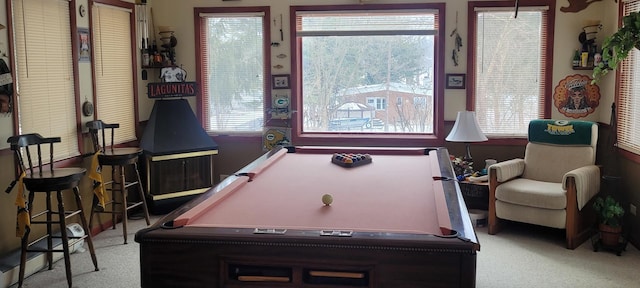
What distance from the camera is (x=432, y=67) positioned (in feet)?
19.9

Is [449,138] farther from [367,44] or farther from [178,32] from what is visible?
[178,32]

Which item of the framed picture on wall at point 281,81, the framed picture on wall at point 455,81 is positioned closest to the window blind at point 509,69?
the framed picture on wall at point 455,81

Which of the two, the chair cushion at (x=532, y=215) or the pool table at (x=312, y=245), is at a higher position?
the pool table at (x=312, y=245)

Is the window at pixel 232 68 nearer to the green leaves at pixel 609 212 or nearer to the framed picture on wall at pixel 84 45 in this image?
the framed picture on wall at pixel 84 45

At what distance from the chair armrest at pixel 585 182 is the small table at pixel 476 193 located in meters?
0.82

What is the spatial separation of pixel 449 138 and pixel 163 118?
290cm

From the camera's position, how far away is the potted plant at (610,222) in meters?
4.65

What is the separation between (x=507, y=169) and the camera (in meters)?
5.20

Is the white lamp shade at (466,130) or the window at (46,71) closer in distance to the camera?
the window at (46,71)

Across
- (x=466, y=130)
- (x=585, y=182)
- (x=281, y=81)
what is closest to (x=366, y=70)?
(x=281, y=81)

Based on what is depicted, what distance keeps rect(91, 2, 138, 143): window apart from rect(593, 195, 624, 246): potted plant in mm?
4461

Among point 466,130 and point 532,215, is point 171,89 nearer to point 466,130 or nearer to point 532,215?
point 466,130

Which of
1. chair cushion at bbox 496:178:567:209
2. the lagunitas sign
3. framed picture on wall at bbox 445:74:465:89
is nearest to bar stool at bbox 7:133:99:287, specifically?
the lagunitas sign

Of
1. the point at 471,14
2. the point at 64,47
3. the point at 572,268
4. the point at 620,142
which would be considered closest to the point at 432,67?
the point at 471,14
